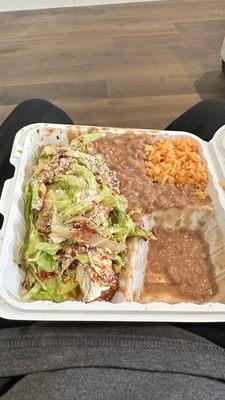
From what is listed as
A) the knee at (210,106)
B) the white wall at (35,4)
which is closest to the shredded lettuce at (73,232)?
the knee at (210,106)

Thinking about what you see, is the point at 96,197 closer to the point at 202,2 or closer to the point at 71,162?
the point at 71,162

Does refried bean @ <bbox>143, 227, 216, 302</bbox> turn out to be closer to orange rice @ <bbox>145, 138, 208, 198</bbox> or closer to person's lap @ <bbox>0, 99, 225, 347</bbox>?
orange rice @ <bbox>145, 138, 208, 198</bbox>

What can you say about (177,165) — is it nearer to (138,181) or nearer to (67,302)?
(138,181)

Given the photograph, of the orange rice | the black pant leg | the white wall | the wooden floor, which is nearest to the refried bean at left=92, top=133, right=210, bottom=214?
the orange rice

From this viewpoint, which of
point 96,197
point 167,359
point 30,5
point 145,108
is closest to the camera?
point 167,359

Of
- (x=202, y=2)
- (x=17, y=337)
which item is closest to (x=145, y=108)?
(x=202, y=2)

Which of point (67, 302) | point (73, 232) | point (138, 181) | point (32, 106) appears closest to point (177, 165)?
point (138, 181)

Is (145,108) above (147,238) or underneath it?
underneath
